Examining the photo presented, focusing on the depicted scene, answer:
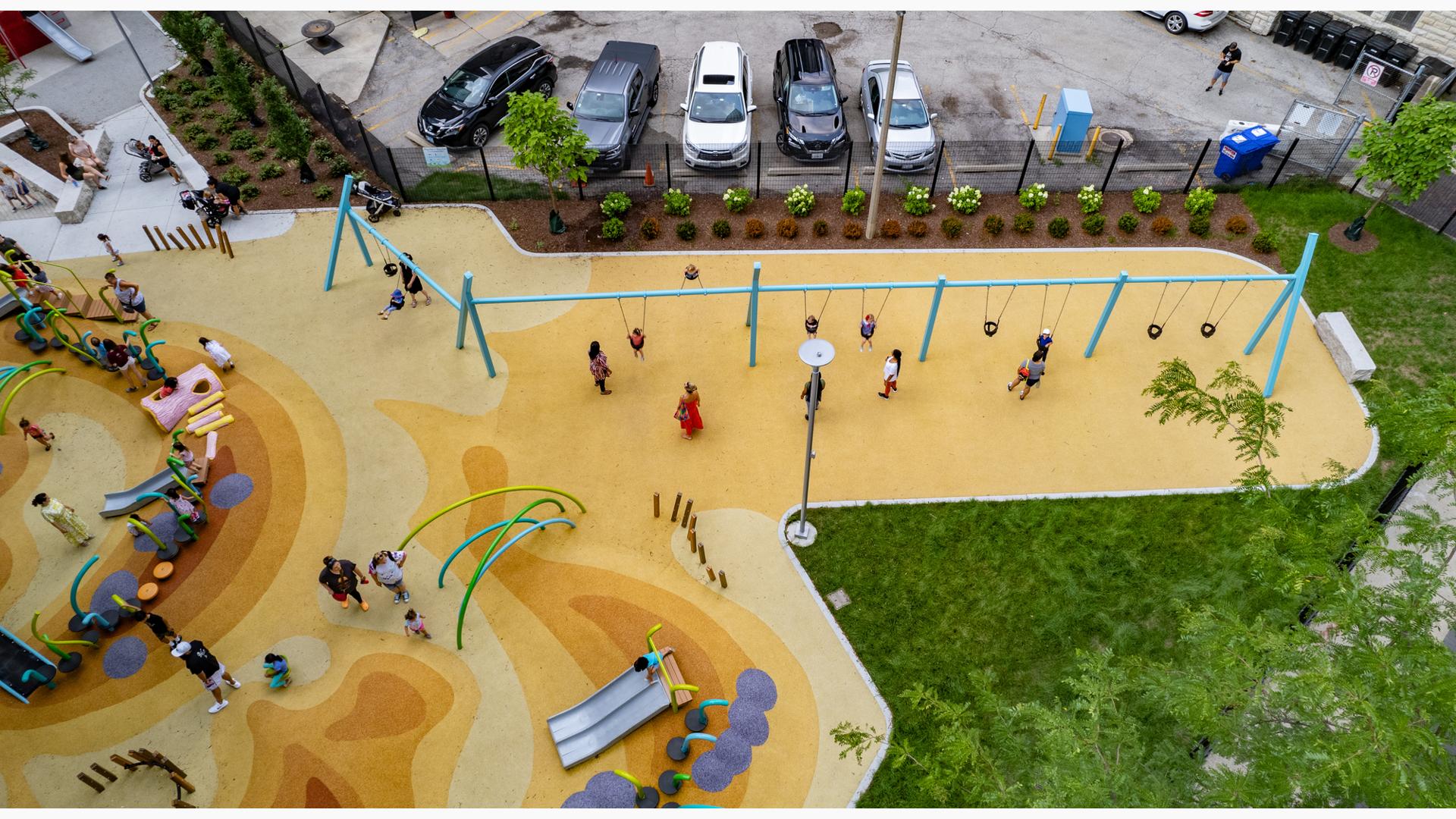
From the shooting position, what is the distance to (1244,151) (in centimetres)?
2283

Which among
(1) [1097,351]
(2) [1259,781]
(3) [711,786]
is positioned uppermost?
(2) [1259,781]

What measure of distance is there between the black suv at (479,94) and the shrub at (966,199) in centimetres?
1332

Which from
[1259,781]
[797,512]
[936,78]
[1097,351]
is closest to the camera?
[1259,781]

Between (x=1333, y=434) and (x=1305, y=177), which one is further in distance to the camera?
(x=1305, y=177)

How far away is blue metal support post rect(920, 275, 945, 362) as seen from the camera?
17516mm

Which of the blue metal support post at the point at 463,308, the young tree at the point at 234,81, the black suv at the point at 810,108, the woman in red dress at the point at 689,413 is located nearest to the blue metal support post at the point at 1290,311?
the black suv at the point at 810,108

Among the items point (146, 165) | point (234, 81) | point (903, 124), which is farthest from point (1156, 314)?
point (146, 165)

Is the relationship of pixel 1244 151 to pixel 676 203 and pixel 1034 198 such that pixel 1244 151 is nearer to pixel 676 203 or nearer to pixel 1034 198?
pixel 1034 198

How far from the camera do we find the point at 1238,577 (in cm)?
1491

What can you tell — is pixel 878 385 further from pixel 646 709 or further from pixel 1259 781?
pixel 1259 781

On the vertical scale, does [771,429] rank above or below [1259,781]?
below

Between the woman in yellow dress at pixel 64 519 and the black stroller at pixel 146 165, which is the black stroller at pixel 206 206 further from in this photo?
the woman in yellow dress at pixel 64 519
